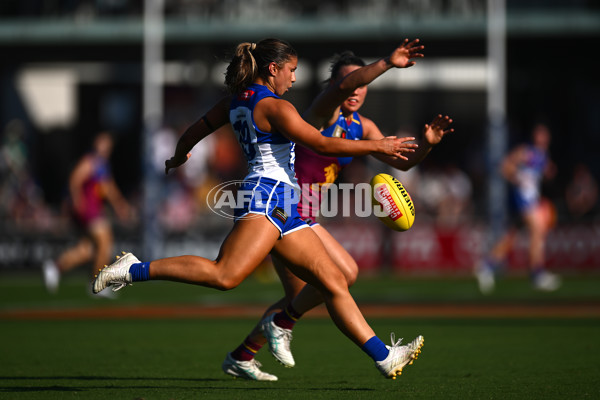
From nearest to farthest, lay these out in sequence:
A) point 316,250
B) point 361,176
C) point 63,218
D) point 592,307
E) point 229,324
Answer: point 316,250 → point 229,324 → point 592,307 → point 63,218 → point 361,176

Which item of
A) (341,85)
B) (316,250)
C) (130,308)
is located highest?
(341,85)

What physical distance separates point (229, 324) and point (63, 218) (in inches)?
484

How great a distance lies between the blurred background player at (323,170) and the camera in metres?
7.67

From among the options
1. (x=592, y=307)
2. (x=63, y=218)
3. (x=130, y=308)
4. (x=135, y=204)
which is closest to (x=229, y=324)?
(x=130, y=308)

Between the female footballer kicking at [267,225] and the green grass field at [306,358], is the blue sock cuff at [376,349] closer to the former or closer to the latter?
the female footballer kicking at [267,225]

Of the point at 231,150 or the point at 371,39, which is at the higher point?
the point at 371,39

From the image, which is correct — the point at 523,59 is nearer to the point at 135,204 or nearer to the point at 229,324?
the point at 135,204

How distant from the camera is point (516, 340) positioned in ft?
34.9

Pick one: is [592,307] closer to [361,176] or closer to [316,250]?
[316,250]

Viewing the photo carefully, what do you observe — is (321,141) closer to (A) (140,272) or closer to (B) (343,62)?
(A) (140,272)

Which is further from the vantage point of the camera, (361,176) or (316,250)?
(361,176)

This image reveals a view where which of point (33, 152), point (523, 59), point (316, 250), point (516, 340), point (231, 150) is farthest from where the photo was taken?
point (33, 152)

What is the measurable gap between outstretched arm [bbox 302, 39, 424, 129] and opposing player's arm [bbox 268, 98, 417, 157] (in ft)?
1.71

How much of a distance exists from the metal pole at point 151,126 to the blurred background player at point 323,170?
1515 cm
